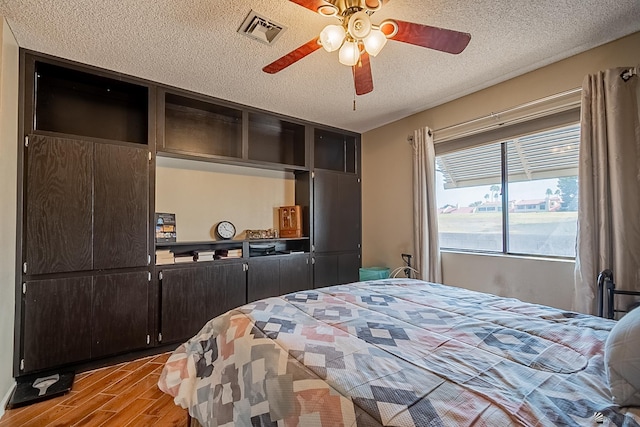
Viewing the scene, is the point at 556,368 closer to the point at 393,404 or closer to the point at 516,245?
the point at 393,404

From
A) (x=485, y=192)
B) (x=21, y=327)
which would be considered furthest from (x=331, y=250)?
(x=21, y=327)

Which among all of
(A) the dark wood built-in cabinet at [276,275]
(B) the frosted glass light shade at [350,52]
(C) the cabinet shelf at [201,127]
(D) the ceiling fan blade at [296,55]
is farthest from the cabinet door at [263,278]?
(B) the frosted glass light shade at [350,52]

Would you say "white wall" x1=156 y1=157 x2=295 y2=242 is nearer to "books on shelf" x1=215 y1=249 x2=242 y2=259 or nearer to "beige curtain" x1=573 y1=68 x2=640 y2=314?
"books on shelf" x1=215 y1=249 x2=242 y2=259

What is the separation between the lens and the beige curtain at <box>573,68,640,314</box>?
196 cm

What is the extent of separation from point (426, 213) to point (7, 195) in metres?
3.45

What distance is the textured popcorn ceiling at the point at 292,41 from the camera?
1.77 m

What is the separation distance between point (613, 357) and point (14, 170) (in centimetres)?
330

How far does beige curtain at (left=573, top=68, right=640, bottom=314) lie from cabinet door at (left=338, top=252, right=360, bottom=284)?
2.37 metres

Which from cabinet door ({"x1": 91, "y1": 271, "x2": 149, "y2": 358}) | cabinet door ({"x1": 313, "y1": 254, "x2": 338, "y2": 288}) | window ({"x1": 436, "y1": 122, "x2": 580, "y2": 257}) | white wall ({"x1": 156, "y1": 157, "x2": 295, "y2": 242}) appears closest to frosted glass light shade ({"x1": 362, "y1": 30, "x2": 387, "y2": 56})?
window ({"x1": 436, "y1": 122, "x2": 580, "y2": 257})

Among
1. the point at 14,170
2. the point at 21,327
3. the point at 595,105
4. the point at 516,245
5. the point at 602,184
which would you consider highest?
the point at 595,105

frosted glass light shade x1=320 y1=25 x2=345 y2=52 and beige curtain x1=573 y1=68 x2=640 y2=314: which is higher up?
frosted glass light shade x1=320 y1=25 x2=345 y2=52

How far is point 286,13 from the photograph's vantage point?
1.80m

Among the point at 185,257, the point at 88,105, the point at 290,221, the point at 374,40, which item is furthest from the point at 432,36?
the point at 88,105

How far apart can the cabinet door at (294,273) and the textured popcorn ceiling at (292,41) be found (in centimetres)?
181
